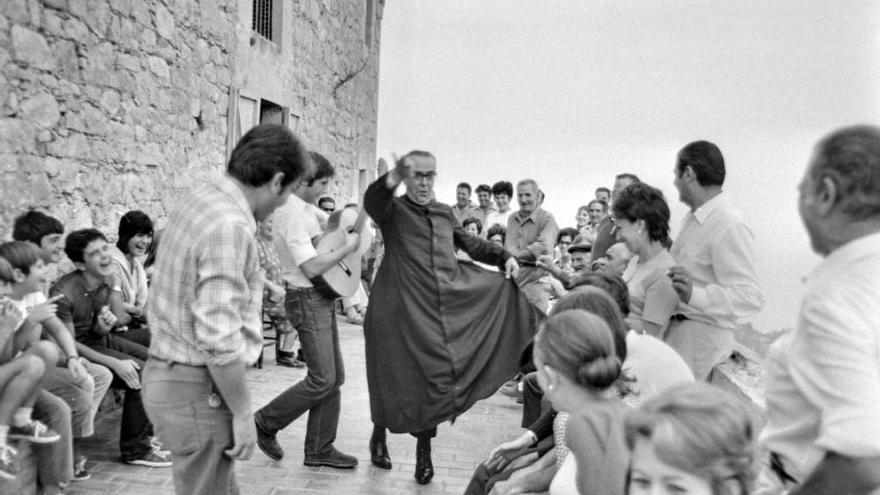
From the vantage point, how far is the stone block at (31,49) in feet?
15.9

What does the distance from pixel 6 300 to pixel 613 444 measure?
3063mm

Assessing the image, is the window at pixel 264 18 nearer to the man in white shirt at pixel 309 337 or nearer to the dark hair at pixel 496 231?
the dark hair at pixel 496 231

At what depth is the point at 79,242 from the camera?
4.46 m

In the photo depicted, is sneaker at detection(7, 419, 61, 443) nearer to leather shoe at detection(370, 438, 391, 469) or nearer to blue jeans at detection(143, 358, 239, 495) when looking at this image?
blue jeans at detection(143, 358, 239, 495)

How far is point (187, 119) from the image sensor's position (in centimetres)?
753

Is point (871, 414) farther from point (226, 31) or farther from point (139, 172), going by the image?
point (226, 31)

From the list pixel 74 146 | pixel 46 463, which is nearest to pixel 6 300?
pixel 46 463

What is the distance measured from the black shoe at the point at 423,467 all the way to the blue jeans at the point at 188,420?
214cm

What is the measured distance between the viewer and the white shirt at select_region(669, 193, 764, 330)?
3.34 m

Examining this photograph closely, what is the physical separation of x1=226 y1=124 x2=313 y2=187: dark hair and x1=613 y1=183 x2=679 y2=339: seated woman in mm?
1701

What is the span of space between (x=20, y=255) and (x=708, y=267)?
3423 mm

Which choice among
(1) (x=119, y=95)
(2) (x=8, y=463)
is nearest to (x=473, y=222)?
(1) (x=119, y=95)

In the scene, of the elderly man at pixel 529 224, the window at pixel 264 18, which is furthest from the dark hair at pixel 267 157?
the window at pixel 264 18

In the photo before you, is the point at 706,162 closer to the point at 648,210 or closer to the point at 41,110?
the point at 648,210
